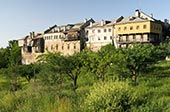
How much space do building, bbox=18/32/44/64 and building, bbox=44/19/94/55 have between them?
2.10 m

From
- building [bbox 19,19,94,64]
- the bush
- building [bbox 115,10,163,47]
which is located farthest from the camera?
building [bbox 19,19,94,64]

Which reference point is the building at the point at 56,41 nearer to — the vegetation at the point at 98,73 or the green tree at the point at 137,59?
the vegetation at the point at 98,73

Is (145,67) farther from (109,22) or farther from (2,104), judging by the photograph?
(109,22)

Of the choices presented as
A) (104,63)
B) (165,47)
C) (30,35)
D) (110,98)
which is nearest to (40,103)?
(110,98)

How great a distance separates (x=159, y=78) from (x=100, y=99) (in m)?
23.0

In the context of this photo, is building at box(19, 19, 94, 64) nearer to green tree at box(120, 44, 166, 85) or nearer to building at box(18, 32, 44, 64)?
building at box(18, 32, 44, 64)

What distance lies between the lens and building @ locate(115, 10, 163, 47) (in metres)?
59.8

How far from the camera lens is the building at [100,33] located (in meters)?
66.7

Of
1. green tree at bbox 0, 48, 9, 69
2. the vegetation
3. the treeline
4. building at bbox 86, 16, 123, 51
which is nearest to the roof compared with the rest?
building at bbox 86, 16, 123, 51

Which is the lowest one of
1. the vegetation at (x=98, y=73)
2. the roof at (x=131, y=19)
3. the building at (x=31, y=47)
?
the vegetation at (x=98, y=73)

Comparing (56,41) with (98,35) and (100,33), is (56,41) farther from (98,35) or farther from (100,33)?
(100,33)

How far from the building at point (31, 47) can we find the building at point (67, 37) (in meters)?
2.10

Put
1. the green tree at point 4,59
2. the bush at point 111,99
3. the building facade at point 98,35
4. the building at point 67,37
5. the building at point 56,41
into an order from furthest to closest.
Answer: the green tree at point 4,59
the building at point 56,41
the building at point 67,37
the building facade at point 98,35
the bush at point 111,99

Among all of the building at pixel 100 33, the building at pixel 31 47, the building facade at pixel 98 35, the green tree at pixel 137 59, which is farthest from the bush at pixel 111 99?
the building at pixel 31 47
